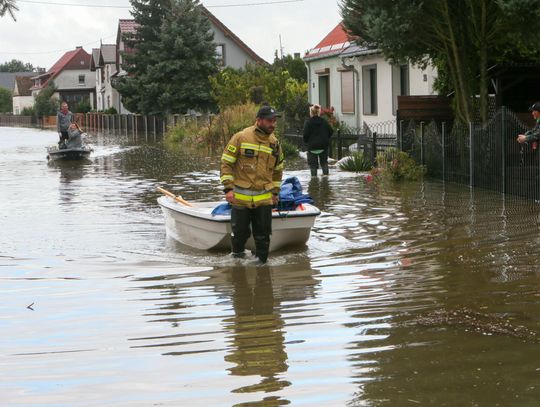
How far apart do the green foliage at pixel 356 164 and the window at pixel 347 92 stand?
11.7m

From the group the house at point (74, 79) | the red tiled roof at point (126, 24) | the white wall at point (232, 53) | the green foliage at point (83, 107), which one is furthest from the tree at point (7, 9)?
the house at point (74, 79)

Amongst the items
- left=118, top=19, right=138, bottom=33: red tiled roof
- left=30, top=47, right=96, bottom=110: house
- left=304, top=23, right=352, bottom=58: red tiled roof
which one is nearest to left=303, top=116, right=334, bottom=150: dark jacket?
left=304, top=23, right=352, bottom=58: red tiled roof

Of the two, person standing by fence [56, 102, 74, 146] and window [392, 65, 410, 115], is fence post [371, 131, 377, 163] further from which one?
person standing by fence [56, 102, 74, 146]

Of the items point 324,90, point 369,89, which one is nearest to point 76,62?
point 324,90

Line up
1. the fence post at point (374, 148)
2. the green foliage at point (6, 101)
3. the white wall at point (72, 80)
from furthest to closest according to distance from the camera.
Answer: the green foliage at point (6, 101), the white wall at point (72, 80), the fence post at point (374, 148)

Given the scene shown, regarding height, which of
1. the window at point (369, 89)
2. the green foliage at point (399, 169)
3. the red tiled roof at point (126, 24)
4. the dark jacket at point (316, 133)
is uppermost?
the red tiled roof at point (126, 24)

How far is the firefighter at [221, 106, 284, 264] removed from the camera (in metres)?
10.9

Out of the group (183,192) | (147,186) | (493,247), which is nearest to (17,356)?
(493,247)

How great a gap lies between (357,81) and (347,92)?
1.62 meters

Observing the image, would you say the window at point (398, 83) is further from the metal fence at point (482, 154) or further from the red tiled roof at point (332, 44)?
the metal fence at point (482, 154)

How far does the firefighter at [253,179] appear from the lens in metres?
10.9

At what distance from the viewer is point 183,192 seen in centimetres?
2027

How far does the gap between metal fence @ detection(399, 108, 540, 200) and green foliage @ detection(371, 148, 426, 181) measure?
0.43 m

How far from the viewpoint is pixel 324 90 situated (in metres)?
41.2
